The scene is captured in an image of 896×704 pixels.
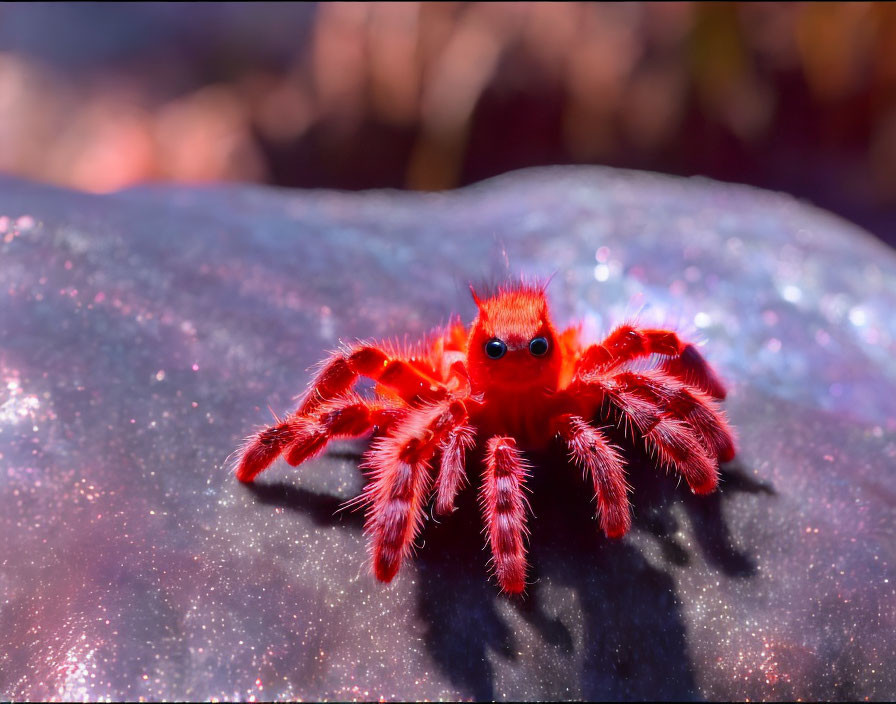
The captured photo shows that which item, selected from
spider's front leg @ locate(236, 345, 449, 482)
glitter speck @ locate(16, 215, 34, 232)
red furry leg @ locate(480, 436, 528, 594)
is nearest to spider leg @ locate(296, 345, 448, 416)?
spider's front leg @ locate(236, 345, 449, 482)

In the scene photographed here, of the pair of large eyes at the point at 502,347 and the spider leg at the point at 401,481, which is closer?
the spider leg at the point at 401,481

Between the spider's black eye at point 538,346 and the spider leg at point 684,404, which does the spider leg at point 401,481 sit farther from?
the spider leg at point 684,404

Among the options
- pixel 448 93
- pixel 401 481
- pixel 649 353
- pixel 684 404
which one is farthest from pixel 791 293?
pixel 448 93

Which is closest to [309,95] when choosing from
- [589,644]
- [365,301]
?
[365,301]

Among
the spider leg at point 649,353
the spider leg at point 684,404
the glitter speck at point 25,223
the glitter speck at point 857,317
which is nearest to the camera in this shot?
the spider leg at point 684,404

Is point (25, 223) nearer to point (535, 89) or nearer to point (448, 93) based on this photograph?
point (448, 93)

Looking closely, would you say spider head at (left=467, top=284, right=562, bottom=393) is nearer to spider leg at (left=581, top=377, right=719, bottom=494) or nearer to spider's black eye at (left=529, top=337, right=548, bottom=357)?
spider's black eye at (left=529, top=337, right=548, bottom=357)

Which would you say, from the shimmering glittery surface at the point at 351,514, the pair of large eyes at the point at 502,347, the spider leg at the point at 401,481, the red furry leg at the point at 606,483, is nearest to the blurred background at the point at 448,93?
the shimmering glittery surface at the point at 351,514

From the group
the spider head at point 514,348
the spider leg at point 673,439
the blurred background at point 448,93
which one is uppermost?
the spider head at point 514,348
